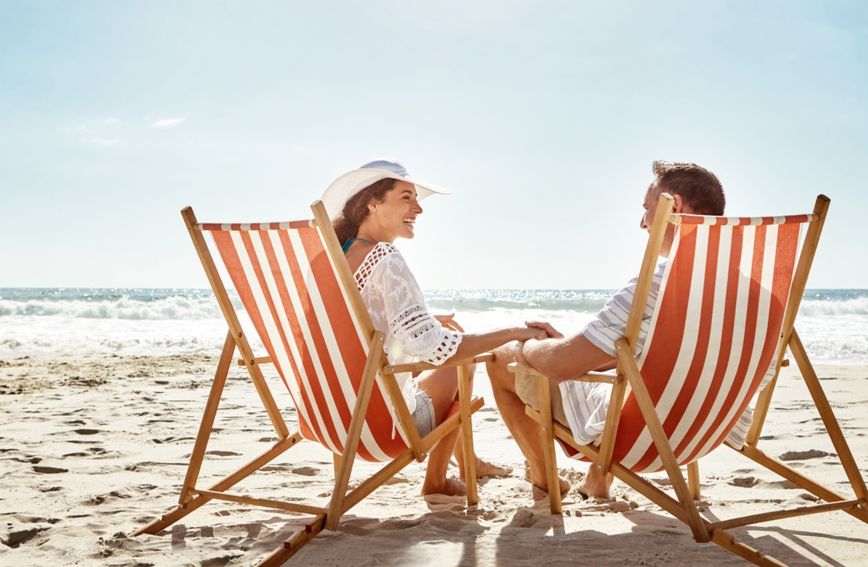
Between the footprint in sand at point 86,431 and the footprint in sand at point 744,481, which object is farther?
the footprint in sand at point 86,431

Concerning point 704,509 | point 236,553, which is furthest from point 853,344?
point 236,553

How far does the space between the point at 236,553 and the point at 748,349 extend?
1809mm

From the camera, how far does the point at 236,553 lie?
2422 mm

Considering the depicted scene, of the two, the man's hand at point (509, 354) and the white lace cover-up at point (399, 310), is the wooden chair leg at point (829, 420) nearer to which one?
the man's hand at point (509, 354)

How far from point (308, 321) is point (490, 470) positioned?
4.93 ft

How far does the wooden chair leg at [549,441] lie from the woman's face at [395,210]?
79cm

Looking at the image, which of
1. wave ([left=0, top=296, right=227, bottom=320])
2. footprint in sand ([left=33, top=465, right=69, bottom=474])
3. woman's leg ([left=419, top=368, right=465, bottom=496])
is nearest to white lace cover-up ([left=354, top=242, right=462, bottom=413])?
woman's leg ([left=419, top=368, right=465, bottom=496])

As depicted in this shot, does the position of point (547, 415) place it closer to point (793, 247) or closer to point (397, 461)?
point (397, 461)

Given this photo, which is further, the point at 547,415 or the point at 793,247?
the point at 547,415

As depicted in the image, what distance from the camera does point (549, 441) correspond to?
2.76 m

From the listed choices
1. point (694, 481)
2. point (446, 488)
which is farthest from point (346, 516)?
point (694, 481)

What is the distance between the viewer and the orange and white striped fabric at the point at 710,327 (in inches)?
83.3

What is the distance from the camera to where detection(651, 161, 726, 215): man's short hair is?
2.38 metres

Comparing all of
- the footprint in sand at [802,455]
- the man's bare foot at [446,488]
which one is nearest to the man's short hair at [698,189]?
the man's bare foot at [446,488]
